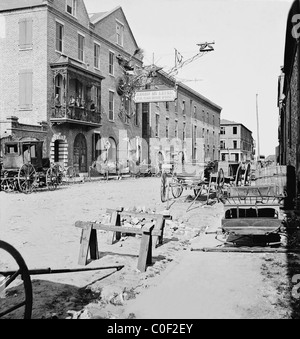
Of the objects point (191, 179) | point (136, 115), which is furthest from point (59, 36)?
point (191, 179)

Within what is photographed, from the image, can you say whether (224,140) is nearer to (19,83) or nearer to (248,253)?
(19,83)

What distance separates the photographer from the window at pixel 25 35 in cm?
1854

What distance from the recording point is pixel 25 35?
19.8 metres

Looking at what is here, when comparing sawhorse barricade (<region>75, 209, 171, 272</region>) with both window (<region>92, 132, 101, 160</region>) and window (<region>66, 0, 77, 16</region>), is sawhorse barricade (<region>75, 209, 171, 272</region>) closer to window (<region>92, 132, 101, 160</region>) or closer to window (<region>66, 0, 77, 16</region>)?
window (<region>66, 0, 77, 16</region>)

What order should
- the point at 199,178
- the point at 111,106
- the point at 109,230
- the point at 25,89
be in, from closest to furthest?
the point at 109,230
the point at 199,178
the point at 25,89
the point at 111,106

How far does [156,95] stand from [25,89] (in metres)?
15.0

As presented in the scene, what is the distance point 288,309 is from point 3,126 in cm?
1713

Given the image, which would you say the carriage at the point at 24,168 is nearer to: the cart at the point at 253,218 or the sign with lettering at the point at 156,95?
the sign with lettering at the point at 156,95

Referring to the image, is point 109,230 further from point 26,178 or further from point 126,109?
point 126,109

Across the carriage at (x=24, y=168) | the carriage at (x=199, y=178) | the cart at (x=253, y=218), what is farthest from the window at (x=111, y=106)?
the cart at (x=253, y=218)

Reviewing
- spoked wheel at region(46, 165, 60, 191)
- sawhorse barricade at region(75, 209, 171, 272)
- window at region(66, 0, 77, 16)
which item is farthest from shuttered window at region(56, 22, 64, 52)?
sawhorse barricade at region(75, 209, 171, 272)

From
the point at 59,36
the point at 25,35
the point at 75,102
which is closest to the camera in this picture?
the point at 25,35

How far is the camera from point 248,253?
578 centimetres
